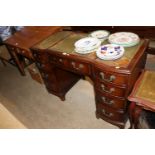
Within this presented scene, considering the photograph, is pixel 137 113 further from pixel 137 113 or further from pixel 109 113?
pixel 109 113

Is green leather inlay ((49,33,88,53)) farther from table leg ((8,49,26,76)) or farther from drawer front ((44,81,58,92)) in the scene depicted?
table leg ((8,49,26,76))

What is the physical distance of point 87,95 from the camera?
2467 mm

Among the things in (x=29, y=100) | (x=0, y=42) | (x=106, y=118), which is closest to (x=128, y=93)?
(x=106, y=118)

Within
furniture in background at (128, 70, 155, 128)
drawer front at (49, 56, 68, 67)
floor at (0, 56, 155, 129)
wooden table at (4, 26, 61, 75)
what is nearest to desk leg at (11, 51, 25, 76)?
wooden table at (4, 26, 61, 75)

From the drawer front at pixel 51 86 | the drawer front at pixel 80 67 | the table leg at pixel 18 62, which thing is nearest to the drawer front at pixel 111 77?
the drawer front at pixel 80 67

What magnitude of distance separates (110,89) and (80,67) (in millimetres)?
378

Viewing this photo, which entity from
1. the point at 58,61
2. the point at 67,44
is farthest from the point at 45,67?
the point at 67,44

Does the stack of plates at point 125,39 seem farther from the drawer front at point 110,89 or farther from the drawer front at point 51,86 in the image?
the drawer front at point 51,86

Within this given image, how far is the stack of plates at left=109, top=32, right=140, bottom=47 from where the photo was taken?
1.62m

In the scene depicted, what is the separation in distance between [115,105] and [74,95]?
922 millimetres

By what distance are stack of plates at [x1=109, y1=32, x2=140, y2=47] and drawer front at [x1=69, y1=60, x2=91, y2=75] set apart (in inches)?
14.7

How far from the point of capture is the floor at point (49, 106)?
2.11m

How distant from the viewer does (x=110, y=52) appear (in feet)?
5.03

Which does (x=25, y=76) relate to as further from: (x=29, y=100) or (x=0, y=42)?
(x=0, y=42)
